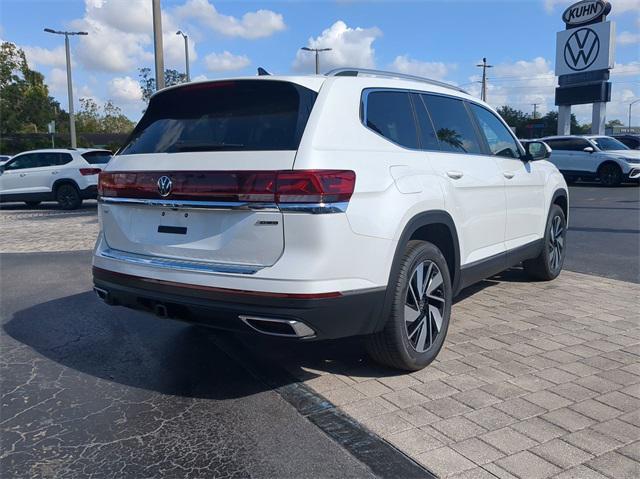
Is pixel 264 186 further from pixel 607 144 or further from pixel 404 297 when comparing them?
pixel 607 144

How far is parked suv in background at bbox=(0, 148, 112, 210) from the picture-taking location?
17.2 metres

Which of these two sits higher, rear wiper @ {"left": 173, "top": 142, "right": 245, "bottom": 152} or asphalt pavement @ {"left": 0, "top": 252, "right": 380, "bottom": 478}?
rear wiper @ {"left": 173, "top": 142, "right": 245, "bottom": 152}

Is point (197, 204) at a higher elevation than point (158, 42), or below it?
below

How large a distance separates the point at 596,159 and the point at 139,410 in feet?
66.1

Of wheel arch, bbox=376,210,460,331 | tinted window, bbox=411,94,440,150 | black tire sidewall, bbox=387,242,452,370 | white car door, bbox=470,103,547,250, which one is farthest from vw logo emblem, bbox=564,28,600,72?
black tire sidewall, bbox=387,242,452,370

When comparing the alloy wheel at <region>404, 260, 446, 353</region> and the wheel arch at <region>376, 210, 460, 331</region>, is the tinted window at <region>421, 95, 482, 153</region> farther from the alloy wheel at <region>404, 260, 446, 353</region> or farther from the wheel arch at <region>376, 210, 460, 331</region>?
the alloy wheel at <region>404, 260, 446, 353</region>

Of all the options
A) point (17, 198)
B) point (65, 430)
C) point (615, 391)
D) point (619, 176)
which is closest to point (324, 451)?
point (65, 430)

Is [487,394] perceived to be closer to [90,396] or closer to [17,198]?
[90,396]

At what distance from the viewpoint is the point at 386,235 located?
352cm

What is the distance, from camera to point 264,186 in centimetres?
322

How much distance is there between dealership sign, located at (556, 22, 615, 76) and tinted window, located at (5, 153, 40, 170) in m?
25.3

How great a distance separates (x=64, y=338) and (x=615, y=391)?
4165 millimetres

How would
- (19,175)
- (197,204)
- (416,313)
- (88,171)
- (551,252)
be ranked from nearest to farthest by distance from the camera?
(197,204) → (416,313) → (551,252) → (88,171) → (19,175)

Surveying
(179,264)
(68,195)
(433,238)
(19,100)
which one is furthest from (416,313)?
(19,100)
